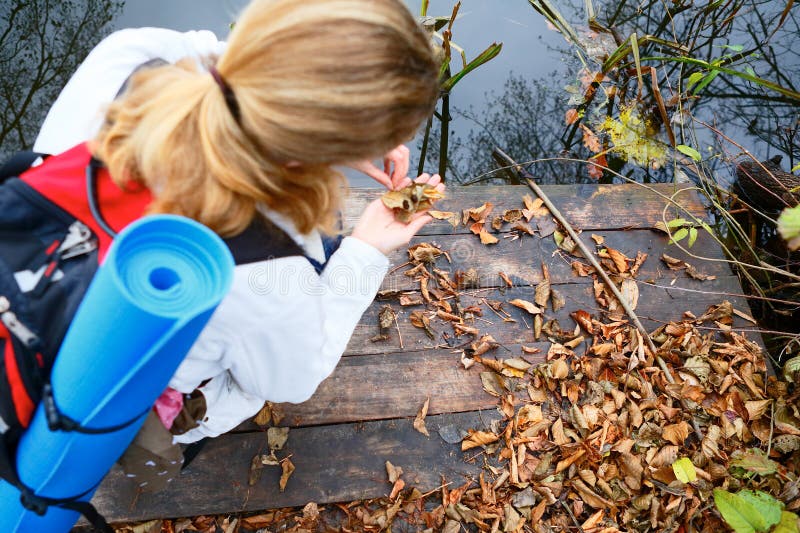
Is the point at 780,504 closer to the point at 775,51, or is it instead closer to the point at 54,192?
the point at 54,192

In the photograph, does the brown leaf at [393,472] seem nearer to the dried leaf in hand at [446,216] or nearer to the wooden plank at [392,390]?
the wooden plank at [392,390]

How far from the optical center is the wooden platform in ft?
6.79

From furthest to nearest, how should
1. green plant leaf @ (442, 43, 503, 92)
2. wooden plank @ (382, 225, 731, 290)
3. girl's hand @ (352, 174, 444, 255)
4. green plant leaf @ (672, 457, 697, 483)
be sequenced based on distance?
green plant leaf @ (442, 43, 503, 92), wooden plank @ (382, 225, 731, 290), green plant leaf @ (672, 457, 697, 483), girl's hand @ (352, 174, 444, 255)

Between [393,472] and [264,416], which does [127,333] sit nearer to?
[264,416]

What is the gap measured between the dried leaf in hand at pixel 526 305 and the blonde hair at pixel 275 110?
149 centimetres

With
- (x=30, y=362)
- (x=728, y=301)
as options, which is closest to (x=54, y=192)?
(x=30, y=362)

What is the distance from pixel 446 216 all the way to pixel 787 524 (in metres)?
1.79

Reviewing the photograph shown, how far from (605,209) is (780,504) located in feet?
4.67

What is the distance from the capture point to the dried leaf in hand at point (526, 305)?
2.50 meters

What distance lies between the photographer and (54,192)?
3.83ft

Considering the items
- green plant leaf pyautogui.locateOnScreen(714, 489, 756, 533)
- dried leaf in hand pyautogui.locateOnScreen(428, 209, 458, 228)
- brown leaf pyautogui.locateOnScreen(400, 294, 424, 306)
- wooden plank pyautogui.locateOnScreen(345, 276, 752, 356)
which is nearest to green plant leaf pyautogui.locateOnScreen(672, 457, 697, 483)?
green plant leaf pyautogui.locateOnScreen(714, 489, 756, 533)

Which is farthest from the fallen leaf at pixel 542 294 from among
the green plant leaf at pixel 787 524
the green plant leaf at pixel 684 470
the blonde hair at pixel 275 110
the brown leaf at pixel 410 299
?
the blonde hair at pixel 275 110

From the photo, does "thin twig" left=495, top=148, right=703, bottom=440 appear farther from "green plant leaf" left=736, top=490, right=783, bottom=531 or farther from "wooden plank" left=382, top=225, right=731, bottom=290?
"green plant leaf" left=736, top=490, right=783, bottom=531

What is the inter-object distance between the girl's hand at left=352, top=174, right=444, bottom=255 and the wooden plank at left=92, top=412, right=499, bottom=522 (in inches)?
36.6
